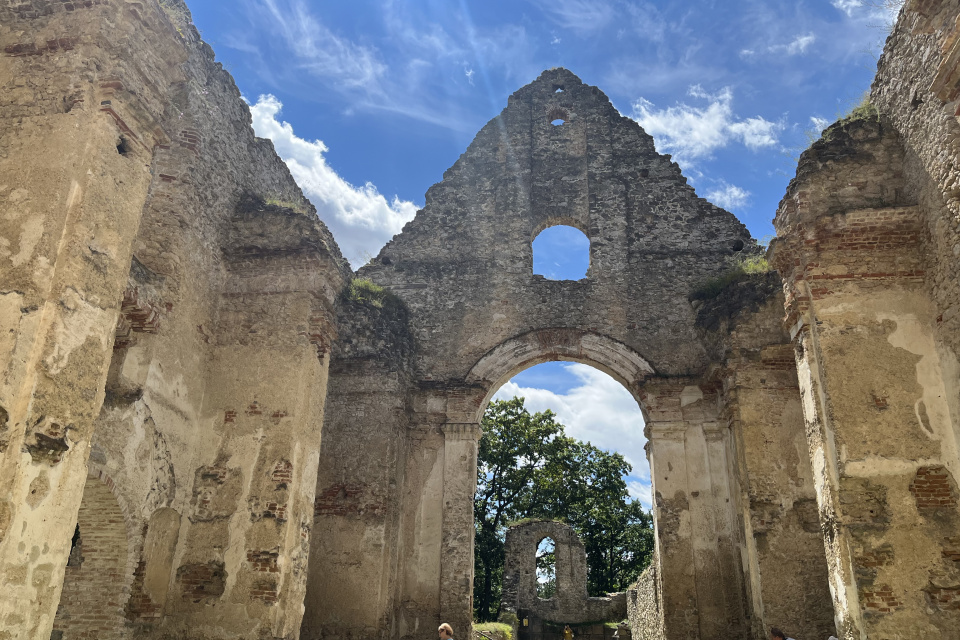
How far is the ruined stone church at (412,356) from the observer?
4359 mm

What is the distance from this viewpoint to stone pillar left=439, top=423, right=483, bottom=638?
398 inches

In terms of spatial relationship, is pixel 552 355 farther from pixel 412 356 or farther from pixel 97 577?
pixel 97 577

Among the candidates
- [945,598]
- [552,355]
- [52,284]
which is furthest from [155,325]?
[945,598]

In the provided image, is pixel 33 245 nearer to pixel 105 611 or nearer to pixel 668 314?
pixel 105 611

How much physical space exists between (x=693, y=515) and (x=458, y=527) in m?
3.41

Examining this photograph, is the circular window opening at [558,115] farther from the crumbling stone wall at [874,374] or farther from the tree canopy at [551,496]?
the tree canopy at [551,496]

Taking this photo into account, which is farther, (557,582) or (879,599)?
(557,582)

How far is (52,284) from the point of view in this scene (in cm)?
396

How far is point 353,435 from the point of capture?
33.1 ft

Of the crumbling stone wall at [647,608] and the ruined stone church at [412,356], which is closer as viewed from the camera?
the ruined stone church at [412,356]

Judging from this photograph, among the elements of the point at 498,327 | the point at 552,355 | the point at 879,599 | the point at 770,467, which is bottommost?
the point at 879,599

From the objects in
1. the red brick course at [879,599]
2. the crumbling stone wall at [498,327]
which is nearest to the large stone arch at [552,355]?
the crumbling stone wall at [498,327]

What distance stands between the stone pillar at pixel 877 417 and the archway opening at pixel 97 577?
5.95 metres

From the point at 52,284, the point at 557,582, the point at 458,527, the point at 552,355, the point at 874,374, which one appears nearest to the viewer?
the point at 52,284
